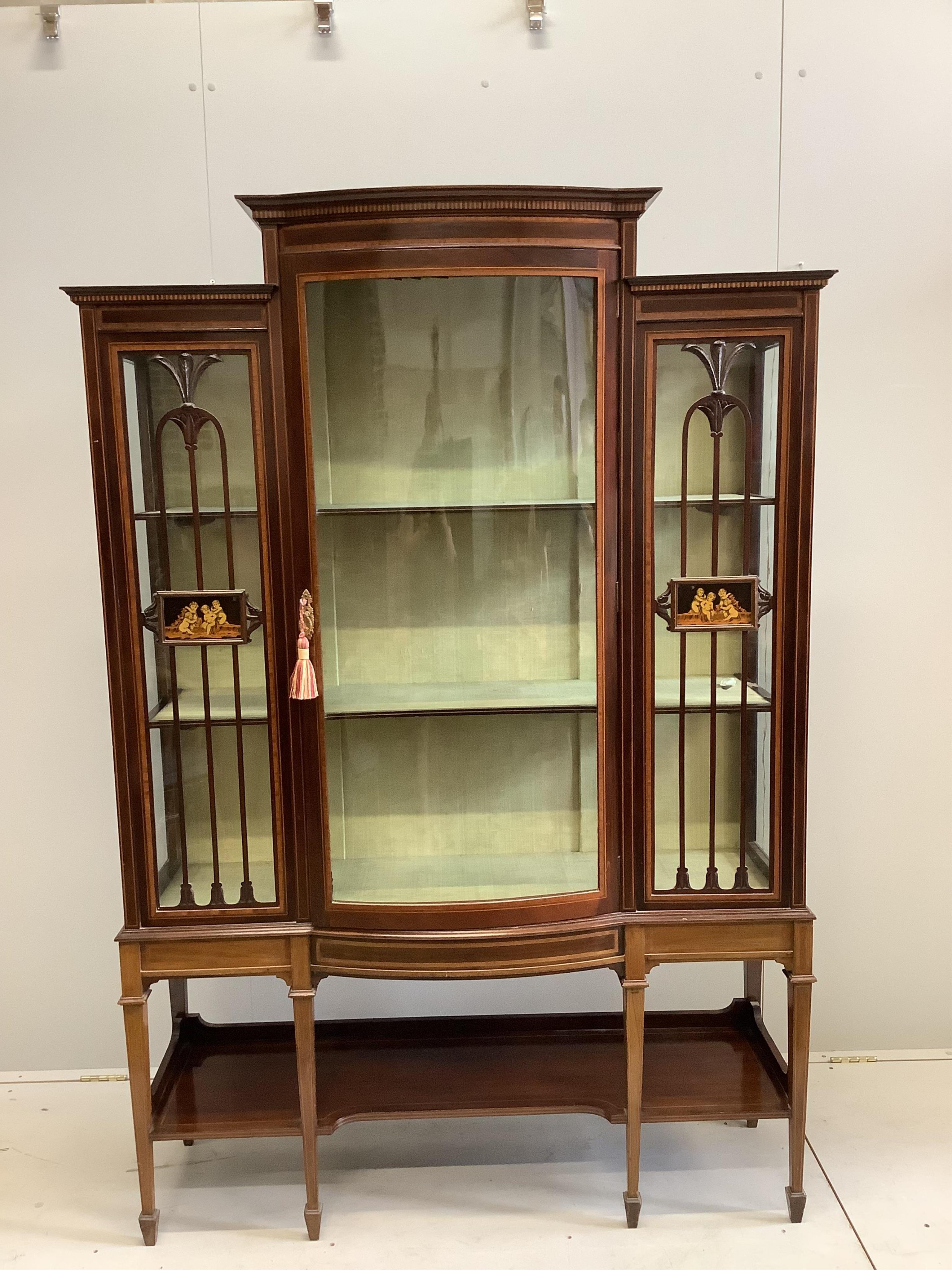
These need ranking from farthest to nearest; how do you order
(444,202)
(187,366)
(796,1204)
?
(796,1204) < (187,366) < (444,202)

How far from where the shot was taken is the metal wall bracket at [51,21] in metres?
2.43

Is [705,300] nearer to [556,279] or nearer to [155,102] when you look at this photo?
[556,279]

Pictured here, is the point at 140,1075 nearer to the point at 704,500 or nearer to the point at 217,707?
the point at 217,707

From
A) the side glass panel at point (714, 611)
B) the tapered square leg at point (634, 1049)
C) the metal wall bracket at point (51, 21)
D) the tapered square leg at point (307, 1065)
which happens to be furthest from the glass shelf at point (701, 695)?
the metal wall bracket at point (51, 21)

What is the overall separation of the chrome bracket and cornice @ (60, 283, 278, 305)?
108 cm

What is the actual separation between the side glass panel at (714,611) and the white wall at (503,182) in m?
0.66

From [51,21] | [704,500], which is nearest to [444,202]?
[704,500]

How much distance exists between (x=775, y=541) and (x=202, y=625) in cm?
116

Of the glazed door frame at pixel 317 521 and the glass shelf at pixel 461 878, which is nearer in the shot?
the glazed door frame at pixel 317 521

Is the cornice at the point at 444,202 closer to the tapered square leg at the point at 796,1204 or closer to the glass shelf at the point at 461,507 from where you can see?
the glass shelf at the point at 461,507

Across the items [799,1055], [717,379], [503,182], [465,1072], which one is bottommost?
[465,1072]

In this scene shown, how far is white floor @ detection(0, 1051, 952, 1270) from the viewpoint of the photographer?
2.13 m

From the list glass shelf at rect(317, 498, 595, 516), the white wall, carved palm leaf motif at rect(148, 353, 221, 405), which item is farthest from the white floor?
carved palm leaf motif at rect(148, 353, 221, 405)

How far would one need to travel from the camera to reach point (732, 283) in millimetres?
1954
